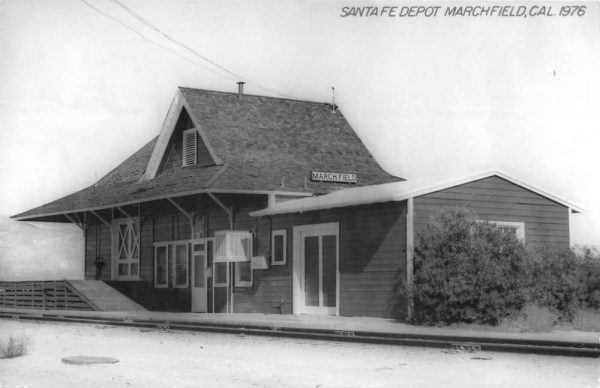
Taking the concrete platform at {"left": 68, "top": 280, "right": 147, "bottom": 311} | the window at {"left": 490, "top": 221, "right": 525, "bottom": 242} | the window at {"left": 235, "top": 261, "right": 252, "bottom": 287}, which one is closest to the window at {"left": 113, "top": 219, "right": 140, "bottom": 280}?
the concrete platform at {"left": 68, "top": 280, "right": 147, "bottom": 311}

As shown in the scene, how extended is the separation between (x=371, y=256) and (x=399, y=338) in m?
5.15

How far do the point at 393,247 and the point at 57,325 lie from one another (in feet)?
26.6

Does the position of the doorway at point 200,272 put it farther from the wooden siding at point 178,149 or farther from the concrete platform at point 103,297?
the wooden siding at point 178,149

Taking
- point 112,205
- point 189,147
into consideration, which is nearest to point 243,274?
point 189,147

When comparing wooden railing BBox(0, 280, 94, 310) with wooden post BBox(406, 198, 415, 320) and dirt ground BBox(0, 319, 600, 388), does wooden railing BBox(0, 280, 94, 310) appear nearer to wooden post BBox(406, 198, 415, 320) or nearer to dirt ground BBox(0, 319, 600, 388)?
wooden post BBox(406, 198, 415, 320)

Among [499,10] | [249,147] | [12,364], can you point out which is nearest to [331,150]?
[249,147]

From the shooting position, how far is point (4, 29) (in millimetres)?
13695

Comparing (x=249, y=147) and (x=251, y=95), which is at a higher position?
(x=251, y=95)

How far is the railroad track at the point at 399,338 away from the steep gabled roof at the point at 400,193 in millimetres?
3756

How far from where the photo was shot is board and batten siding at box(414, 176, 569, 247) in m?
19.8

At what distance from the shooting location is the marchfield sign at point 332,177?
85.4 feet

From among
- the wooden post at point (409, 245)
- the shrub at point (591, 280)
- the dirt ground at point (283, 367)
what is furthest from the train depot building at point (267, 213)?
the dirt ground at point (283, 367)

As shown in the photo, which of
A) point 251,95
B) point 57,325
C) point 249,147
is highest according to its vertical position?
point 251,95

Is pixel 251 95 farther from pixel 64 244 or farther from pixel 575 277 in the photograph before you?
pixel 64 244
